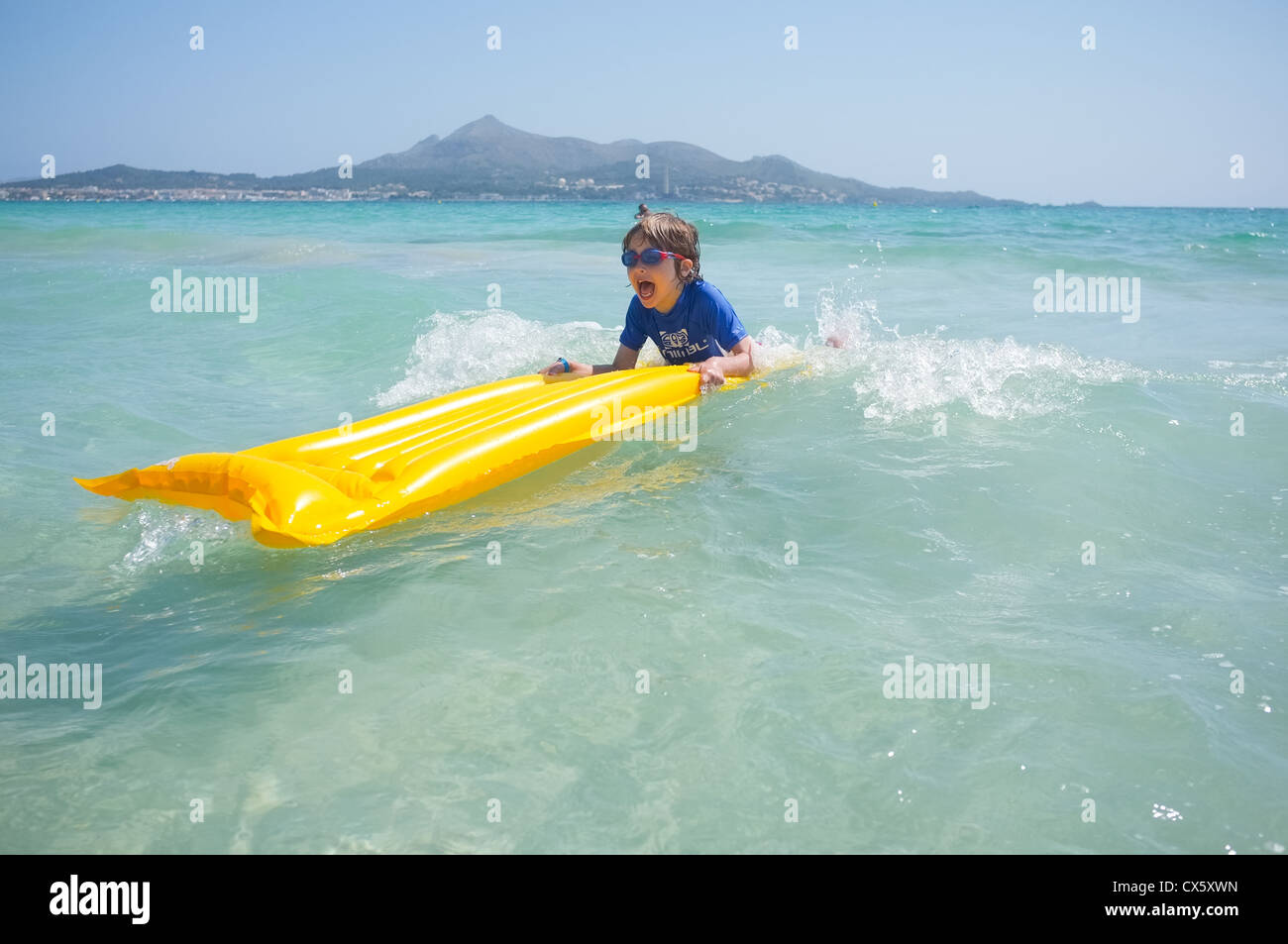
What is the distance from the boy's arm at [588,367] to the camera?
4.95 metres

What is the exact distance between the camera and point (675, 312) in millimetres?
4969

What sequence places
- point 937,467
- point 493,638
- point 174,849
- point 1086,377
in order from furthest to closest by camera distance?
point 1086,377
point 937,467
point 493,638
point 174,849

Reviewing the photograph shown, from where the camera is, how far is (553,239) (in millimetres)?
19547

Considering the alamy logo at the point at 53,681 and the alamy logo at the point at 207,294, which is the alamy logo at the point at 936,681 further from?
the alamy logo at the point at 207,294

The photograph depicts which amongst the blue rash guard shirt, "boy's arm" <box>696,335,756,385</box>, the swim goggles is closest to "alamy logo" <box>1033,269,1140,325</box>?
"boy's arm" <box>696,335,756,385</box>

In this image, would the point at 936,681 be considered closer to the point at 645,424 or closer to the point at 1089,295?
the point at 645,424

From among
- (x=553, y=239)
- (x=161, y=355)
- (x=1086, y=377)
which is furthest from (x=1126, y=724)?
(x=553, y=239)

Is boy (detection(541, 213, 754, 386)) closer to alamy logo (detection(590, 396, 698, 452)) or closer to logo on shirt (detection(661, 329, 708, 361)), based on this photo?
logo on shirt (detection(661, 329, 708, 361))

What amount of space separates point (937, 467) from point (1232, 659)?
1.67 meters

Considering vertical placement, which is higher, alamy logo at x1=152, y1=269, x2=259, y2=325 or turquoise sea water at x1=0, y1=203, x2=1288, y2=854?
alamy logo at x1=152, y1=269, x2=259, y2=325

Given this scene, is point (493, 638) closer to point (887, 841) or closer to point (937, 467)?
point (887, 841)

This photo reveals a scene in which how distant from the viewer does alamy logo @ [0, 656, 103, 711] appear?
7.91 ft
